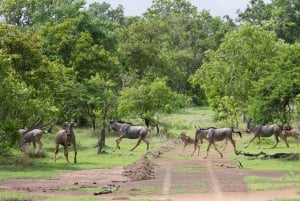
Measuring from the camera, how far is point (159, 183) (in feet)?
68.2

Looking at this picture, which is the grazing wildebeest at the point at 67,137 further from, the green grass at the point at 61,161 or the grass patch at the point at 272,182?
the grass patch at the point at 272,182

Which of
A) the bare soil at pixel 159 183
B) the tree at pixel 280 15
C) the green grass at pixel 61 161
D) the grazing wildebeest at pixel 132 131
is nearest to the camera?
the bare soil at pixel 159 183

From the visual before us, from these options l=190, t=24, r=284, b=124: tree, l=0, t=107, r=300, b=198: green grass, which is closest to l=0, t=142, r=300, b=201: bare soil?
l=0, t=107, r=300, b=198: green grass

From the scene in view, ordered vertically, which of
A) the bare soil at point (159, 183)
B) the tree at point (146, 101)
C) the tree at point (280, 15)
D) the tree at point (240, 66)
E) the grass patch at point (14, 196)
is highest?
the tree at point (280, 15)

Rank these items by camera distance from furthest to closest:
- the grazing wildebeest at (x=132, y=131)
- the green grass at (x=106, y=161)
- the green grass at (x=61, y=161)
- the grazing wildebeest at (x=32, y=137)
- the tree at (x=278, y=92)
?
the grazing wildebeest at (x=132, y=131), the grazing wildebeest at (x=32, y=137), the tree at (x=278, y=92), the green grass at (x=61, y=161), the green grass at (x=106, y=161)

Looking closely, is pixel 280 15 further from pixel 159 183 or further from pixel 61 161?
pixel 159 183

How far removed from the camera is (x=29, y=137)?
3048 centimetres

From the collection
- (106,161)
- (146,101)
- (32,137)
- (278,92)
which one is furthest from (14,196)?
→ (146,101)

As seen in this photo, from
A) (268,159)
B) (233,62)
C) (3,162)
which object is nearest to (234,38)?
(233,62)

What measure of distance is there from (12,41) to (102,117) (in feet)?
24.0

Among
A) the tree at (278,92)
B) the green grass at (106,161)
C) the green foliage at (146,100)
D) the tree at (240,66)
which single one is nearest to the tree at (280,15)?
the tree at (240,66)

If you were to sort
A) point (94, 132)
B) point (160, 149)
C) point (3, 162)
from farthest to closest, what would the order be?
point (94, 132)
point (160, 149)
point (3, 162)

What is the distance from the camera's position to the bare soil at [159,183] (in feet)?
59.8

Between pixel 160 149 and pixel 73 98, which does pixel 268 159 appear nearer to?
pixel 160 149
